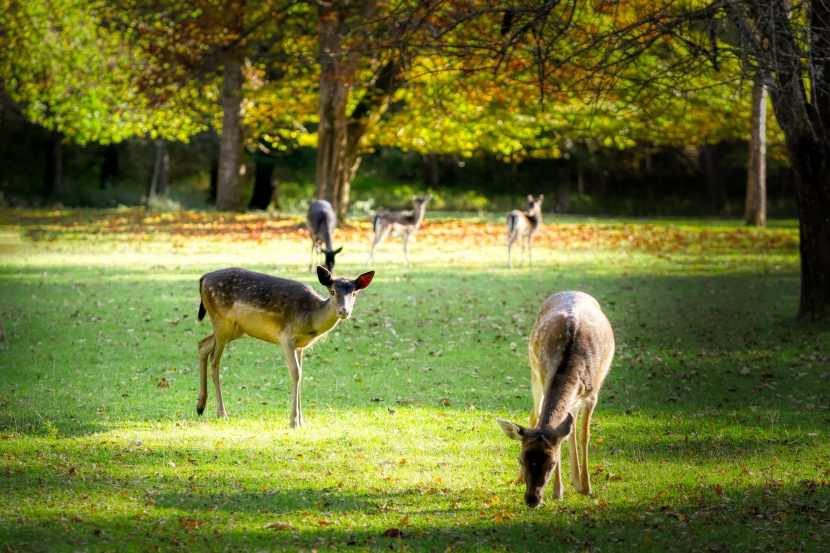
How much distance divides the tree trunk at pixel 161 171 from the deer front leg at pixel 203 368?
106 ft

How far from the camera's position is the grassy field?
5.95 metres

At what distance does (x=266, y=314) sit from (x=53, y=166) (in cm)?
3729

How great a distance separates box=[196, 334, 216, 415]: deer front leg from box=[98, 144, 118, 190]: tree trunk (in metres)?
38.6

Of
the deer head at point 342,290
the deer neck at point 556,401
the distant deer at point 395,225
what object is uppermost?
the distant deer at point 395,225

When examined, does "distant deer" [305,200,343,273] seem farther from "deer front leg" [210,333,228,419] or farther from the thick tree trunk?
"deer front leg" [210,333,228,419]

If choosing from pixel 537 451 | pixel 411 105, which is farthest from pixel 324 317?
pixel 411 105

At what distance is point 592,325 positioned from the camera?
712 cm

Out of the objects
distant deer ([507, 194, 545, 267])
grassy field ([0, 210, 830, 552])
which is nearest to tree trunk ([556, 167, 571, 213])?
distant deer ([507, 194, 545, 267])

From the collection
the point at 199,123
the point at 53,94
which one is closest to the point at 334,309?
the point at 53,94

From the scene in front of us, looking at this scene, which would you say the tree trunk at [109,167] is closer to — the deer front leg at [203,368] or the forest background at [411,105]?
the forest background at [411,105]

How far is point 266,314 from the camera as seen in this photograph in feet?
28.0

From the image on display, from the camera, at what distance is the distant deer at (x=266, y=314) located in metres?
8.36

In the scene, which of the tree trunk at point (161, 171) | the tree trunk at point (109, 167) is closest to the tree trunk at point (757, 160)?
the tree trunk at point (161, 171)

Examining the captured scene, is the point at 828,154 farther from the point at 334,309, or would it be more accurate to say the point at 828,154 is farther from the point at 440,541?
the point at 440,541
